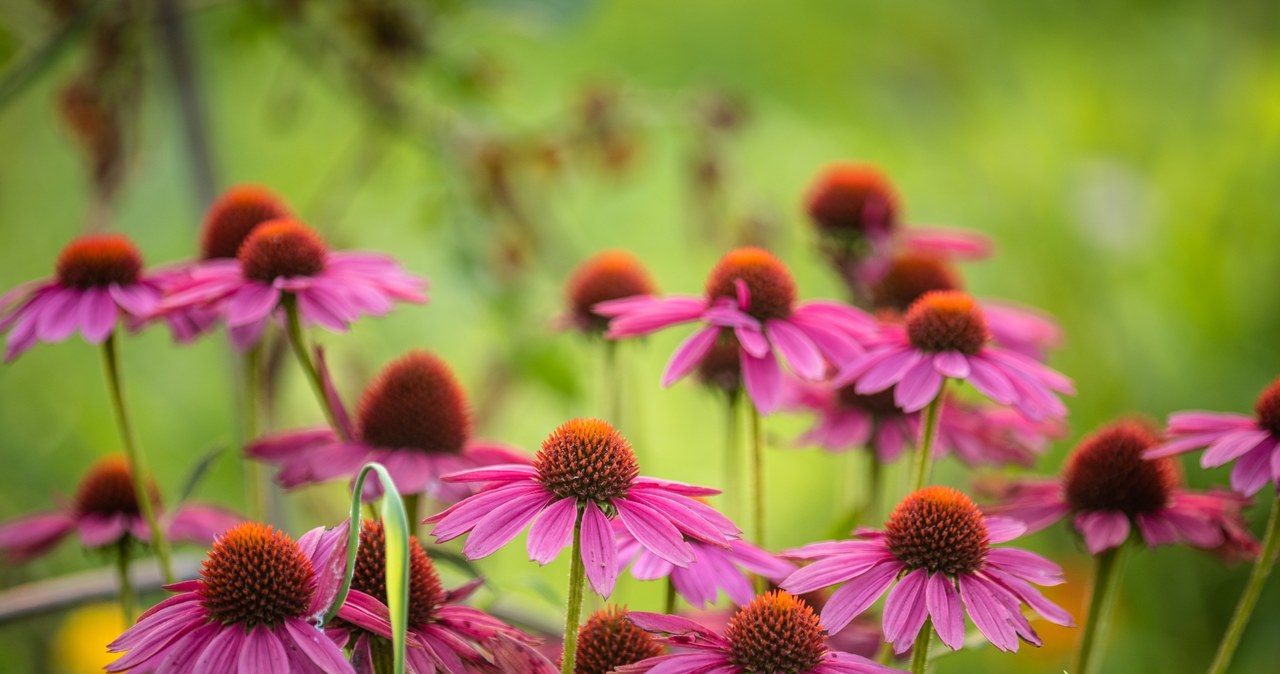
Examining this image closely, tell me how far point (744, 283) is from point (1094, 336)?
1.29m

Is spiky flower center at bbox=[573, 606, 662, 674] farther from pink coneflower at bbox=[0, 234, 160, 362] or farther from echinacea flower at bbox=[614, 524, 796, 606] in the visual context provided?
pink coneflower at bbox=[0, 234, 160, 362]

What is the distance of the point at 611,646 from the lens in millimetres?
516

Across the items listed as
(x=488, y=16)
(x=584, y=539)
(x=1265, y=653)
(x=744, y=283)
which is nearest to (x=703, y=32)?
(x=488, y=16)

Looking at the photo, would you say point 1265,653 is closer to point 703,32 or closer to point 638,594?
point 638,594

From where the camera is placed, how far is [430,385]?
652mm

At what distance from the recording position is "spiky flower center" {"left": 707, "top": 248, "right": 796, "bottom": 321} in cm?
66

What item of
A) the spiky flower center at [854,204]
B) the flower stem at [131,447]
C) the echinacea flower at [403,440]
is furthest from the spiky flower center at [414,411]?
the spiky flower center at [854,204]

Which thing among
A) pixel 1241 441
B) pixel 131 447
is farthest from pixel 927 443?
pixel 131 447

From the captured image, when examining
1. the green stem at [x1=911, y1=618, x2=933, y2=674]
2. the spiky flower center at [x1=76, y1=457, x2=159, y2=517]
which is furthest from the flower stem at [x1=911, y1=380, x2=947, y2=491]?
the spiky flower center at [x1=76, y1=457, x2=159, y2=517]

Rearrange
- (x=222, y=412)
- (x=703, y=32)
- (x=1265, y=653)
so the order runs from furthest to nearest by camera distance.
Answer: (x=703, y=32) → (x=222, y=412) → (x=1265, y=653)

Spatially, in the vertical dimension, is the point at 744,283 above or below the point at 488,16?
below

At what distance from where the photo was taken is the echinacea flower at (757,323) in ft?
1.98

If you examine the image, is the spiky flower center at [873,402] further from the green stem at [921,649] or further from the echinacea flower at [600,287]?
the green stem at [921,649]

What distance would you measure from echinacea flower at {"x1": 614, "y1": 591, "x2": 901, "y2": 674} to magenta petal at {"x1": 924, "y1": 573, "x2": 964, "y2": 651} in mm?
29
